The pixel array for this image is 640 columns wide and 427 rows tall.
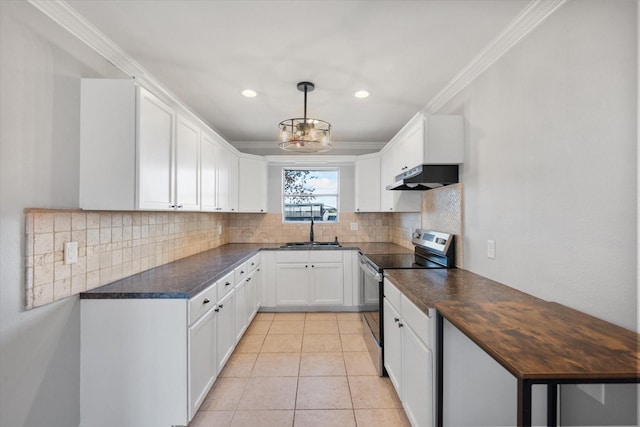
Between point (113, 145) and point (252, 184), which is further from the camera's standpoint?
point (252, 184)

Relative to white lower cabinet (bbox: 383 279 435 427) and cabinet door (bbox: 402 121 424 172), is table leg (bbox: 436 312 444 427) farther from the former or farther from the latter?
cabinet door (bbox: 402 121 424 172)

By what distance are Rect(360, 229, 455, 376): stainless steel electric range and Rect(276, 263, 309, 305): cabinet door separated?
3.46 feet

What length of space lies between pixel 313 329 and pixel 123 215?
7.30 feet

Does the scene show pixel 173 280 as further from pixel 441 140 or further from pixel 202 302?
pixel 441 140

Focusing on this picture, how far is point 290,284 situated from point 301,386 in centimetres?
162

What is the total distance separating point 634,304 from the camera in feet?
3.60

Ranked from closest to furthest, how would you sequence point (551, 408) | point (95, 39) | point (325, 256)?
point (551, 408) < point (95, 39) < point (325, 256)

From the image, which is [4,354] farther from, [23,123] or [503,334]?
[503,334]

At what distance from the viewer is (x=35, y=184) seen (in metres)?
1.43

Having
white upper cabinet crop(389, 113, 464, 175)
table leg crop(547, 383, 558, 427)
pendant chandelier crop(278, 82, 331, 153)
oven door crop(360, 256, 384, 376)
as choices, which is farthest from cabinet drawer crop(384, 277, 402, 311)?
pendant chandelier crop(278, 82, 331, 153)

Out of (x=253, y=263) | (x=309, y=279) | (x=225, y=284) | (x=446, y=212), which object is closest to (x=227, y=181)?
(x=253, y=263)

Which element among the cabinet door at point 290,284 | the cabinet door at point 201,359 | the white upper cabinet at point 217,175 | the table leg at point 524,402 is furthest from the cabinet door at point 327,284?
the table leg at point 524,402

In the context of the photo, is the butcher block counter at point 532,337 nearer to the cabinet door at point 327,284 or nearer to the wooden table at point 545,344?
the wooden table at point 545,344

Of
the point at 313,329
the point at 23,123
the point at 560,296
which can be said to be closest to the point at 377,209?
the point at 313,329
